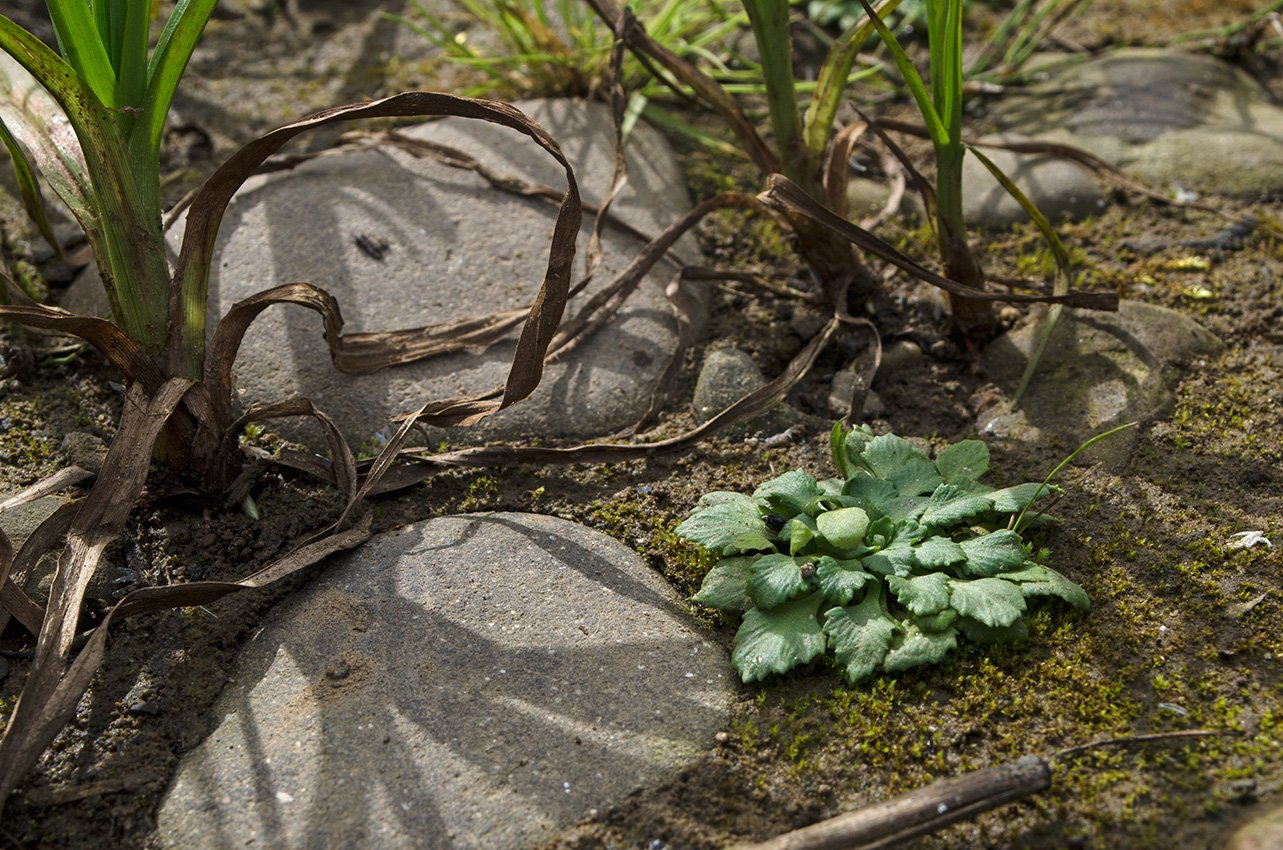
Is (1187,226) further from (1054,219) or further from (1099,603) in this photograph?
(1099,603)

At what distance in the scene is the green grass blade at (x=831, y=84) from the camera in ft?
7.07

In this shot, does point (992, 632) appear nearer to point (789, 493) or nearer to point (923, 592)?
point (923, 592)

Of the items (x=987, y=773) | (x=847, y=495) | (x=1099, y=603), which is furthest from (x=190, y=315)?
(x=1099, y=603)

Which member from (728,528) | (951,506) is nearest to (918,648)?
(951,506)

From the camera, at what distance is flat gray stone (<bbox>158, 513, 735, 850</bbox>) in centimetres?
148

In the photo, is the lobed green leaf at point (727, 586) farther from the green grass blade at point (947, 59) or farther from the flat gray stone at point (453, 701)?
the green grass blade at point (947, 59)

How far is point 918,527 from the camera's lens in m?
1.80

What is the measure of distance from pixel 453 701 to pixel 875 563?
0.80 m

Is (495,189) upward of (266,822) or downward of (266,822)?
upward

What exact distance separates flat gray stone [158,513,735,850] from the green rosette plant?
0.45 ft

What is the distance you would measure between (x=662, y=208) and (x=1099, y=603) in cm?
166

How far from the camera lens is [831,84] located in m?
2.21

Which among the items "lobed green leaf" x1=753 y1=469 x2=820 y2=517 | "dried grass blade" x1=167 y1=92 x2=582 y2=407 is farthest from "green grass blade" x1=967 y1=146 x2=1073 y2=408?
"dried grass blade" x1=167 y1=92 x2=582 y2=407

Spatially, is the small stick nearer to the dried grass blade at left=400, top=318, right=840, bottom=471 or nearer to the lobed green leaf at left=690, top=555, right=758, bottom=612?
the lobed green leaf at left=690, top=555, right=758, bottom=612
